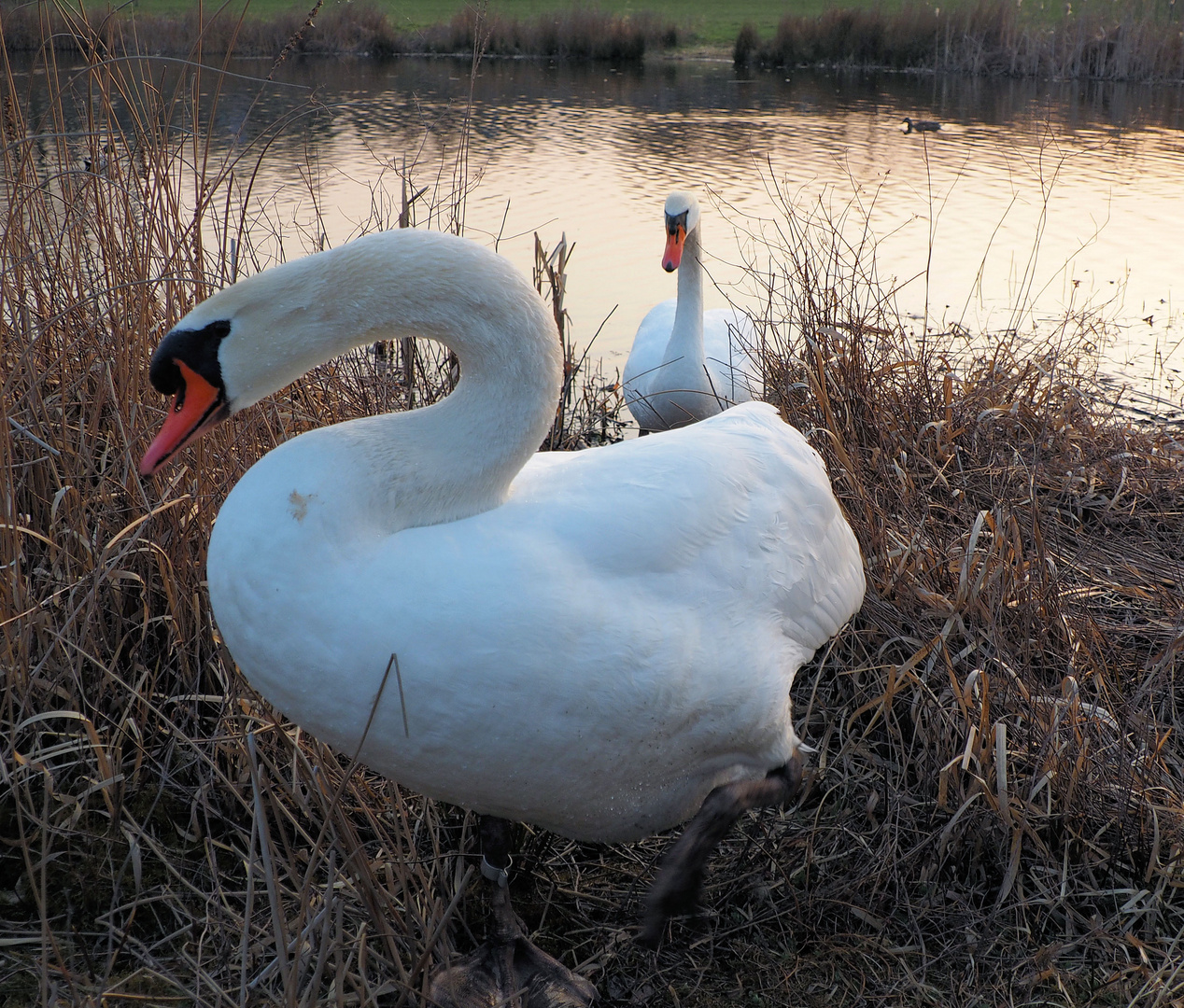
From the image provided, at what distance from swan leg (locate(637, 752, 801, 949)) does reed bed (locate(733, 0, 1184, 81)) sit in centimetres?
1635

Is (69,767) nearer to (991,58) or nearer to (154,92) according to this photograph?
(154,92)

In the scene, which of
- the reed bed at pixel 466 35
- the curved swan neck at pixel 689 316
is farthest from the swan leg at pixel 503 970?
the reed bed at pixel 466 35

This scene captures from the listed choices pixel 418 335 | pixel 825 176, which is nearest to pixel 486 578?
pixel 418 335

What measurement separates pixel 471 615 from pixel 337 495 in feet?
0.97

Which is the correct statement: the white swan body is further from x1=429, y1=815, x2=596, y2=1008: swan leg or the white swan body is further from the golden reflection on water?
the golden reflection on water

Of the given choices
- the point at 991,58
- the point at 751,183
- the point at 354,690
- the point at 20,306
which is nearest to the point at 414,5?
the point at 991,58

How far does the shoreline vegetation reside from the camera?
15.4 metres

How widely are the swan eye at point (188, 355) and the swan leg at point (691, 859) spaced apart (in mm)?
1181

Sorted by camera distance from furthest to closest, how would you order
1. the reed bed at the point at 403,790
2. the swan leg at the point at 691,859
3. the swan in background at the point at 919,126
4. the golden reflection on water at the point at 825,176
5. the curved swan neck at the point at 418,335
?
1. the swan in background at the point at 919,126
2. the golden reflection on water at the point at 825,176
3. the reed bed at the point at 403,790
4. the swan leg at the point at 691,859
5. the curved swan neck at the point at 418,335

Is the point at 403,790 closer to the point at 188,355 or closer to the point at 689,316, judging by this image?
the point at 188,355

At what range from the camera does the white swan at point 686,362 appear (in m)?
4.87

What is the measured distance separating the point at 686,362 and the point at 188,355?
339 centimetres

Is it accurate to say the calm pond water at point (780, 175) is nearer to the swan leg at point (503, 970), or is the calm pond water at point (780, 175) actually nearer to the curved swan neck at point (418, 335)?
the curved swan neck at point (418, 335)

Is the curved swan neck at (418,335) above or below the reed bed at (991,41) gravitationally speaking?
below
